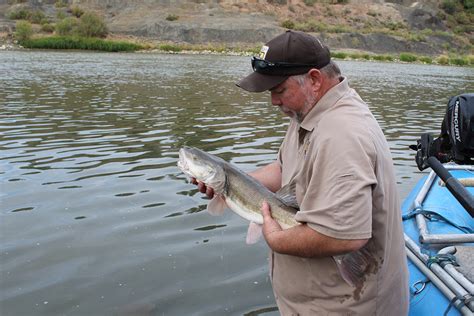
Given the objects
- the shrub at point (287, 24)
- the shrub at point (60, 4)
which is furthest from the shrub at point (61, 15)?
the shrub at point (287, 24)

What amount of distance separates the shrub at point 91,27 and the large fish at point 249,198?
2714 inches

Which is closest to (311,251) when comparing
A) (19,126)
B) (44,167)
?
(44,167)

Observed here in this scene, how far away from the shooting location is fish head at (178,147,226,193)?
337 centimetres

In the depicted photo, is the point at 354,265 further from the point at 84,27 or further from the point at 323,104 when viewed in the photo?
the point at 84,27

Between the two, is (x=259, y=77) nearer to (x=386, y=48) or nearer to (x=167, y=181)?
(x=167, y=181)

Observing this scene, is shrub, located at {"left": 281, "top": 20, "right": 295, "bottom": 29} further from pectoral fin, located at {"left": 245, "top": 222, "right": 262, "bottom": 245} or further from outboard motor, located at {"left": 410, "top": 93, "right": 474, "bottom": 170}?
pectoral fin, located at {"left": 245, "top": 222, "right": 262, "bottom": 245}

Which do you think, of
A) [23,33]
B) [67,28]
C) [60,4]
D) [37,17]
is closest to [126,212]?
[23,33]

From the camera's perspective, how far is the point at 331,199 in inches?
98.1

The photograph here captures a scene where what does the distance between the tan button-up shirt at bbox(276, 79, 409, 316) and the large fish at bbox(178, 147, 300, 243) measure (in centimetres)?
14

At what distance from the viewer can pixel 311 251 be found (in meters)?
2.64

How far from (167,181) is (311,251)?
20.9 feet

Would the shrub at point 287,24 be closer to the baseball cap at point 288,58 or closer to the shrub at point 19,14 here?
the shrub at point 19,14

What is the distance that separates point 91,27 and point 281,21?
1231 inches

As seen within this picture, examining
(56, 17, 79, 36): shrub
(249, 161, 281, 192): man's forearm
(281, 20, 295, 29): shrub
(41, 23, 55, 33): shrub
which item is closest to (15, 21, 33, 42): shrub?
(56, 17, 79, 36): shrub
